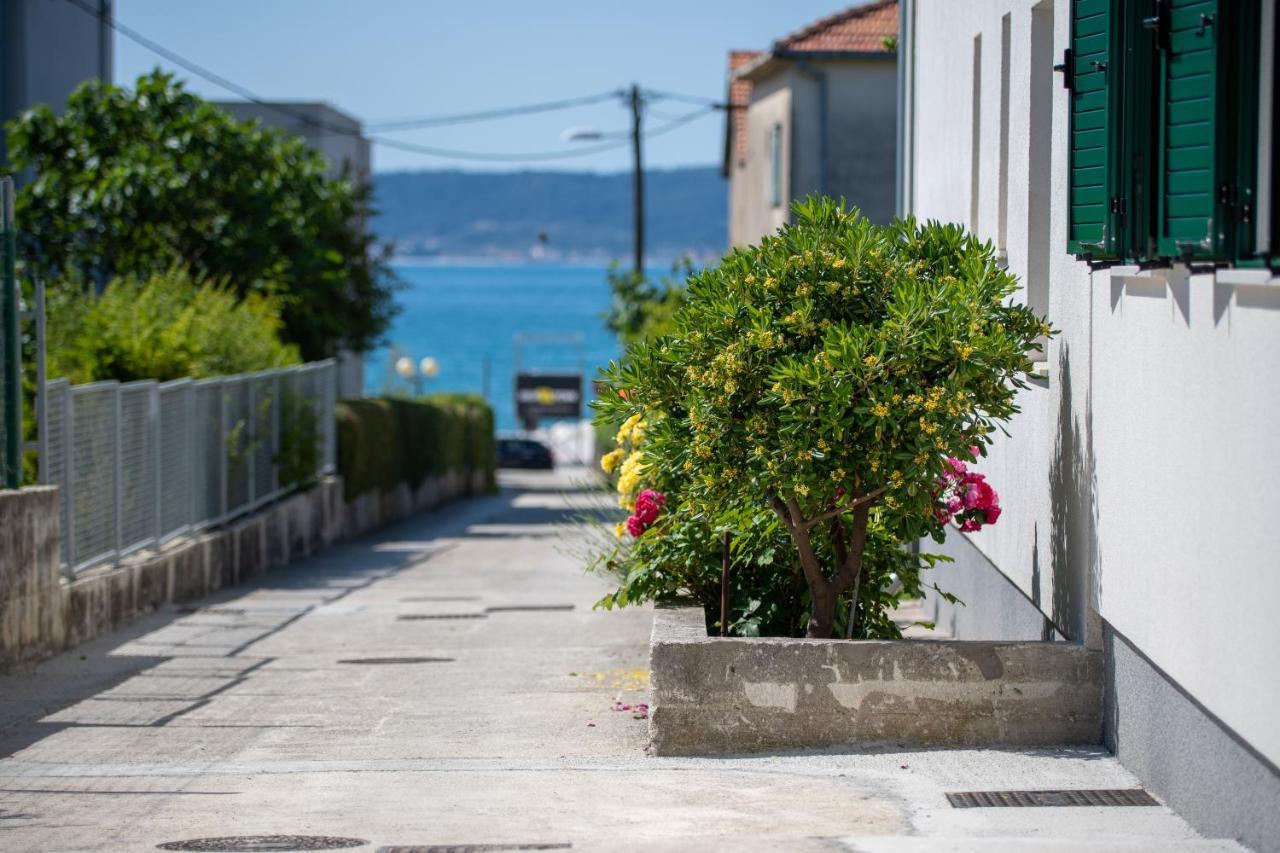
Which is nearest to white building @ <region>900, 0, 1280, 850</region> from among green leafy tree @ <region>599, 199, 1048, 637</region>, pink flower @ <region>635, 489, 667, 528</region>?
green leafy tree @ <region>599, 199, 1048, 637</region>

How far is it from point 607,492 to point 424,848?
5205mm

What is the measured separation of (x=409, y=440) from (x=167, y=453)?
60.8 ft

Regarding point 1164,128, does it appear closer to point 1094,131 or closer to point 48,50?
point 1094,131

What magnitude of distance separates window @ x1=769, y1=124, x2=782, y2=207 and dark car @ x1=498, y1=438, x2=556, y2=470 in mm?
36716

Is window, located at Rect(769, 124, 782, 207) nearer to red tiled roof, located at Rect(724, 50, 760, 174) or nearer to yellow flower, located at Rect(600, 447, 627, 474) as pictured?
red tiled roof, located at Rect(724, 50, 760, 174)

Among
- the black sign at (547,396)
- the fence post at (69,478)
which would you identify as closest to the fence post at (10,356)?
the fence post at (69,478)

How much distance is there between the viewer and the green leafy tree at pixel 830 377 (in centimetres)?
727

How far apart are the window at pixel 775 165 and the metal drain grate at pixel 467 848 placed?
24.1 meters

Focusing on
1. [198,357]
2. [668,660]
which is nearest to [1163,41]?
[668,660]

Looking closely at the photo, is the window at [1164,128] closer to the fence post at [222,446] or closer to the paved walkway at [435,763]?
the paved walkway at [435,763]

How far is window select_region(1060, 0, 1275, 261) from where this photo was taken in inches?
212

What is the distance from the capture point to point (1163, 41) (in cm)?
618

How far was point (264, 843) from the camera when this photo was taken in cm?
625

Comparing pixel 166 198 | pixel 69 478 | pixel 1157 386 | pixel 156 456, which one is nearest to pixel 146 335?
pixel 156 456
